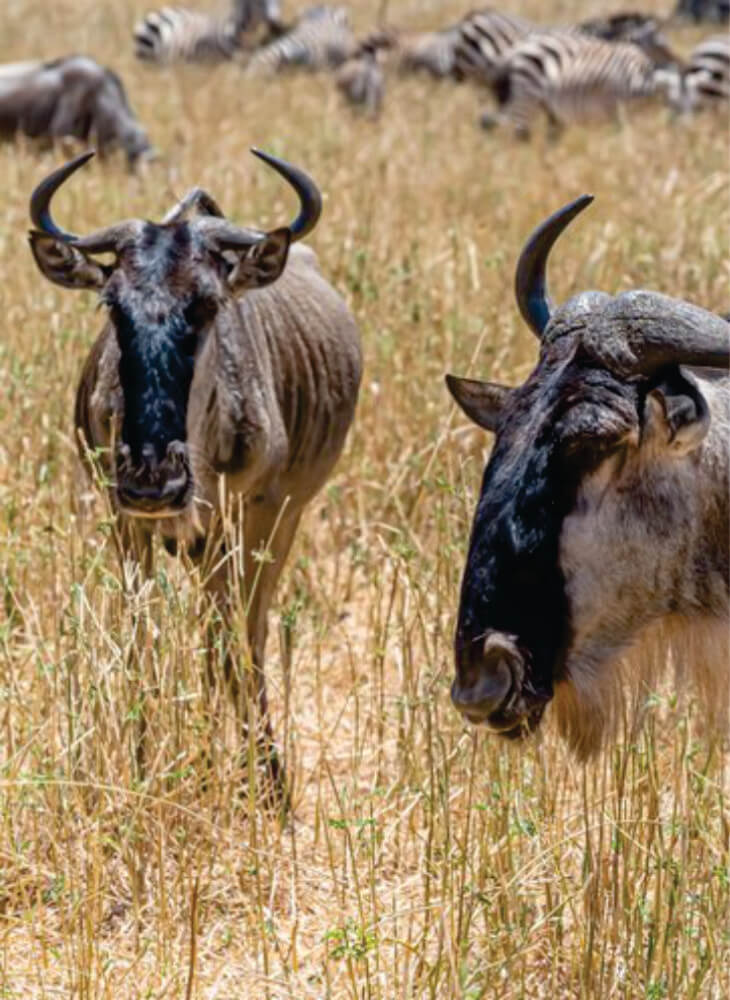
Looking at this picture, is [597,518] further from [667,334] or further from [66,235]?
[66,235]

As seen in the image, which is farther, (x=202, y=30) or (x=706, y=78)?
(x=202, y=30)

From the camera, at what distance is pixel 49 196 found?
4848mm

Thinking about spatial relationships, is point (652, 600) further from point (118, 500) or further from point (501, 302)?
point (501, 302)

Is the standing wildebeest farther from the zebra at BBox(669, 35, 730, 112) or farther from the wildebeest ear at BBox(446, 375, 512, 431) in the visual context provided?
the zebra at BBox(669, 35, 730, 112)

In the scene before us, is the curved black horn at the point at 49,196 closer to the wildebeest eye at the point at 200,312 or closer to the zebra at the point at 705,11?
the wildebeest eye at the point at 200,312

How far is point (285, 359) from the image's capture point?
5.22m

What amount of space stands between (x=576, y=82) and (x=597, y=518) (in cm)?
1617

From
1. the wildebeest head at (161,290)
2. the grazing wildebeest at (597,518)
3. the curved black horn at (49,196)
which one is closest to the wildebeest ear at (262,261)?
the wildebeest head at (161,290)

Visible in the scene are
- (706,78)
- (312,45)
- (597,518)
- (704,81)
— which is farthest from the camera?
(312,45)

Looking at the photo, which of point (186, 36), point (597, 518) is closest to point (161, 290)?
point (597, 518)

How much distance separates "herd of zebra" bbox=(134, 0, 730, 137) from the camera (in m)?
17.8

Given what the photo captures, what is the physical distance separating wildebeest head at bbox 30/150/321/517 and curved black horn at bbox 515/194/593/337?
1.22 m

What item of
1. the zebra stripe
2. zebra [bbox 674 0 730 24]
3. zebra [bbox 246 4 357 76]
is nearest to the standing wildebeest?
the zebra stripe

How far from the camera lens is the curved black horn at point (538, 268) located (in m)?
3.24
